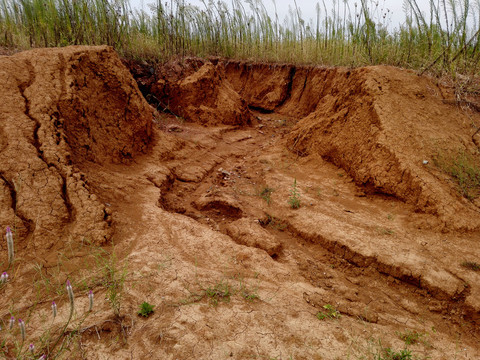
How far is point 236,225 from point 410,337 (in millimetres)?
1506

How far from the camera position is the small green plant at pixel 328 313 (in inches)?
72.6

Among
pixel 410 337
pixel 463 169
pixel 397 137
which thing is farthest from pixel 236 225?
pixel 463 169

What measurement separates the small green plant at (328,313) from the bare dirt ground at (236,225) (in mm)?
16

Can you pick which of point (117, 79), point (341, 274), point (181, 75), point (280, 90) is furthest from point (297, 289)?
point (280, 90)

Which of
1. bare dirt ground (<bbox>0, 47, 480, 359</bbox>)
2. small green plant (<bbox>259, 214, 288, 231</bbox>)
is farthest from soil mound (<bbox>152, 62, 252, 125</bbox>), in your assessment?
small green plant (<bbox>259, 214, 288, 231</bbox>)

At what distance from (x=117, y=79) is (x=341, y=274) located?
3184 mm

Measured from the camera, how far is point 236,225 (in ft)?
9.27

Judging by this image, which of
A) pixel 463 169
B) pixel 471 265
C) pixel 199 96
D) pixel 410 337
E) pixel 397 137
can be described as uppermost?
pixel 199 96

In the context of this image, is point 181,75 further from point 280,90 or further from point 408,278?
point 408,278

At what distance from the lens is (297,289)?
6.89ft

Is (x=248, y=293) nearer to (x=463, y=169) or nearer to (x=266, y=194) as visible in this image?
(x=266, y=194)

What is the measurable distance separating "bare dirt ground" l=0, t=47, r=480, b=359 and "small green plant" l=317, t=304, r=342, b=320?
0.05 feet

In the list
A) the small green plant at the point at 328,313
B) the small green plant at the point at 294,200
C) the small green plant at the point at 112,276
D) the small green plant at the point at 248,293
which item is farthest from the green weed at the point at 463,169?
the small green plant at the point at 112,276

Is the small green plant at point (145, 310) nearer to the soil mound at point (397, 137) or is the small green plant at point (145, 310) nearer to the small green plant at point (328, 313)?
the small green plant at point (328, 313)
